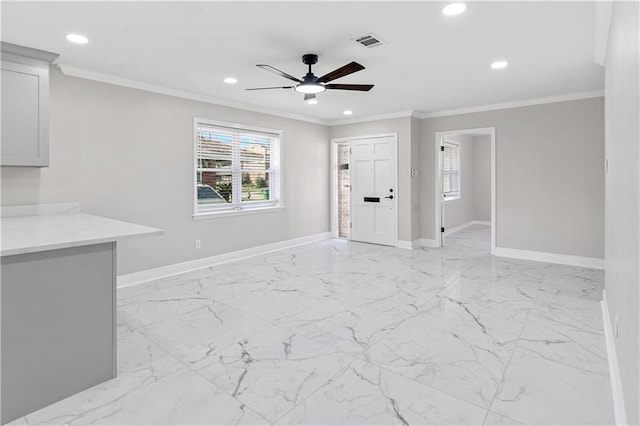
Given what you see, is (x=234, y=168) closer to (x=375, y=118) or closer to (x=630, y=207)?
(x=375, y=118)

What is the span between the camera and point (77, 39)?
3.06 metres

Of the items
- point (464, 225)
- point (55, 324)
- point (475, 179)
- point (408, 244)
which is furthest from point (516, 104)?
point (55, 324)

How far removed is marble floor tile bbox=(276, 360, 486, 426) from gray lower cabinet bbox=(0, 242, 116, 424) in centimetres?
126

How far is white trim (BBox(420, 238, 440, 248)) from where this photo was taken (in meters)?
6.54

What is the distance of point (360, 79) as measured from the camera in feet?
13.9

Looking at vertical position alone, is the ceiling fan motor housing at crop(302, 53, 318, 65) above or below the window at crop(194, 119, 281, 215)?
above

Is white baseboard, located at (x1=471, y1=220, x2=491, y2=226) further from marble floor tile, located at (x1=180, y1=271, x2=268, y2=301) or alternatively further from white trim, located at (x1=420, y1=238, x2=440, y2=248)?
marble floor tile, located at (x1=180, y1=271, x2=268, y2=301)

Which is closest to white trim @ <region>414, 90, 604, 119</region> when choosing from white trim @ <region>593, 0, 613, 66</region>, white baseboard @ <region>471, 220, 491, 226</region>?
white trim @ <region>593, 0, 613, 66</region>

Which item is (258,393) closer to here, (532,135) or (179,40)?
(179,40)

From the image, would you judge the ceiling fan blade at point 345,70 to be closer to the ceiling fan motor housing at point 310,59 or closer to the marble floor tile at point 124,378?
the ceiling fan motor housing at point 310,59

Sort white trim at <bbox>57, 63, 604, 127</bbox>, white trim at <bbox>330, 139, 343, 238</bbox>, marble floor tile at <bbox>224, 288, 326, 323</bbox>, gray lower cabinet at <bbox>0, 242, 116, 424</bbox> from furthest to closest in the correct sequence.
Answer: white trim at <bbox>330, 139, 343, 238</bbox>, white trim at <bbox>57, 63, 604, 127</bbox>, marble floor tile at <bbox>224, 288, 326, 323</bbox>, gray lower cabinet at <bbox>0, 242, 116, 424</bbox>

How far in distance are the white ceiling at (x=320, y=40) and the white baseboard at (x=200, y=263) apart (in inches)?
91.7

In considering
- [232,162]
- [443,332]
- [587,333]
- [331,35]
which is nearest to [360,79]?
[331,35]

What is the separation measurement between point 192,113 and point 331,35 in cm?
267
